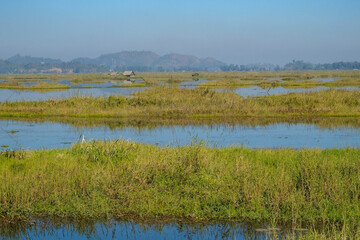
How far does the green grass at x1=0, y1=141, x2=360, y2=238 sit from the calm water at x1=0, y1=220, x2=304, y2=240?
0.32 m

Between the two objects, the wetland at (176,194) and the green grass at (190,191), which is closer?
the wetland at (176,194)

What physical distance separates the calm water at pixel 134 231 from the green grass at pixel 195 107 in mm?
19556

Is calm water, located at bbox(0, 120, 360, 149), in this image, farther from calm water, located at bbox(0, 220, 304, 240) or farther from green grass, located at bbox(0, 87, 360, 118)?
calm water, located at bbox(0, 220, 304, 240)

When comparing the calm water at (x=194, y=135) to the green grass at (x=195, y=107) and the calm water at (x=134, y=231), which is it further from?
the calm water at (x=134, y=231)

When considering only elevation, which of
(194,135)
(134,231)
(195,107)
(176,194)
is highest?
(195,107)

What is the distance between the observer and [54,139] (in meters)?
21.1

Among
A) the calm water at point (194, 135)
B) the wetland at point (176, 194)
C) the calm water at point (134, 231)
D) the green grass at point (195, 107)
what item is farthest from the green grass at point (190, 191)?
the green grass at point (195, 107)

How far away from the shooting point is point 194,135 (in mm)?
21000

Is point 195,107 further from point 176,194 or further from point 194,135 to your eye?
point 176,194

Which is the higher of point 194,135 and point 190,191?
point 190,191

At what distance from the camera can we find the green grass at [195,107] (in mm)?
28875

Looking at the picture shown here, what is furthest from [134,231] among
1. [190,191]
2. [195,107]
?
[195,107]

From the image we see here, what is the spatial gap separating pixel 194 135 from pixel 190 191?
1080 centimetres

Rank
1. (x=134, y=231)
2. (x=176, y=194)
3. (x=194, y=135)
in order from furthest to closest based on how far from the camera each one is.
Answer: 1. (x=194, y=135)
2. (x=176, y=194)
3. (x=134, y=231)
